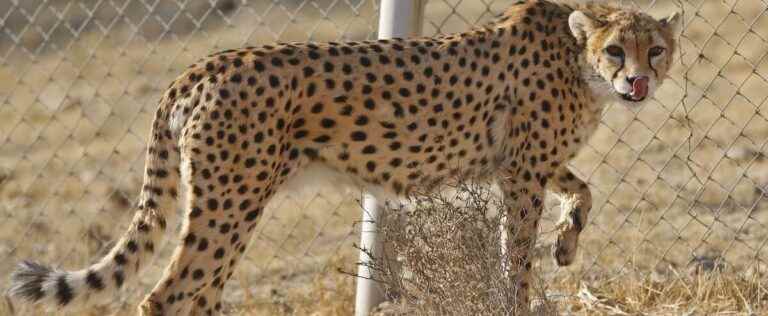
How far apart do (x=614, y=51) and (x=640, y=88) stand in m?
0.15

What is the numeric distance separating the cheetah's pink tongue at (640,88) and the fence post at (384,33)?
81 cm

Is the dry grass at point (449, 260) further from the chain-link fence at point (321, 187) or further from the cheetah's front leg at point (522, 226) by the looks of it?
the chain-link fence at point (321, 187)

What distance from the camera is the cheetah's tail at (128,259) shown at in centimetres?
362

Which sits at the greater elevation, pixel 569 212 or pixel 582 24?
pixel 582 24

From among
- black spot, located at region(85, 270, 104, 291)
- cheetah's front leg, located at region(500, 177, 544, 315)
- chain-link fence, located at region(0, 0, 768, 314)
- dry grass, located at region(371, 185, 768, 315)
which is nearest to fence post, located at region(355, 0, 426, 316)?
chain-link fence, located at region(0, 0, 768, 314)

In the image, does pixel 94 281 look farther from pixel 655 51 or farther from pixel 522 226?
pixel 655 51

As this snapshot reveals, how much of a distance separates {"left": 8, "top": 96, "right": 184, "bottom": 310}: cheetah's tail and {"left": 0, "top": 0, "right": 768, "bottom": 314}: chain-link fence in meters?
0.53

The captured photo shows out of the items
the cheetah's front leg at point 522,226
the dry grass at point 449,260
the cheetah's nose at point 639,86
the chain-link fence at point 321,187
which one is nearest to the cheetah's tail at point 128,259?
the chain-link fence at point 321,187

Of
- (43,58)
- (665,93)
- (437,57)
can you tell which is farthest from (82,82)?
(437,57)

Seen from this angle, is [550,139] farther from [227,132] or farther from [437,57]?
[227,132]

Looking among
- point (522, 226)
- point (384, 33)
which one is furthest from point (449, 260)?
point (384, 33)

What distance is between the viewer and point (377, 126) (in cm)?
381

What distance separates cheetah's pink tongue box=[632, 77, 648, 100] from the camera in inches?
153

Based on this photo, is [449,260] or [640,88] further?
[640,88]
